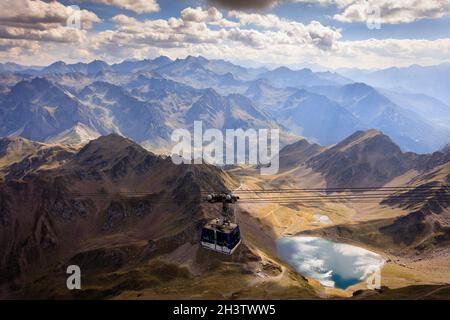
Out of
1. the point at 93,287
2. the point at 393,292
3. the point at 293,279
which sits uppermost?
the point at 393,292
